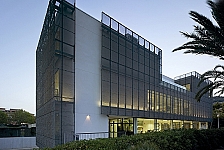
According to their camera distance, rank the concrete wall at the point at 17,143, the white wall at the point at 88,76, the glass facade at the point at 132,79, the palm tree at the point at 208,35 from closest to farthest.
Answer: the palm tree at the point at 208,35
the white wall at the point at 88,76
the glass facade at the point at 132,79
the concrete wall at the point at 17,143

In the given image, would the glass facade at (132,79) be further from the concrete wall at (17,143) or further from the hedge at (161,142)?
the concrete wall at (17,143)

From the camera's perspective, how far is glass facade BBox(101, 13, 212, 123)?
66.7 feet

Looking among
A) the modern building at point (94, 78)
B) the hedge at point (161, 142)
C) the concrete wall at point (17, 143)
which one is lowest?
the concrete wall at point (17, 143)

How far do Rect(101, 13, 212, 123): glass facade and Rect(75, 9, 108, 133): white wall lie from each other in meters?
0.59

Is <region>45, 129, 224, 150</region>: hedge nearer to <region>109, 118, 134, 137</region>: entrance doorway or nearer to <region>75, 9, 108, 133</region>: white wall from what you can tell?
<region>75, 9, 108, 133</region>: white wall

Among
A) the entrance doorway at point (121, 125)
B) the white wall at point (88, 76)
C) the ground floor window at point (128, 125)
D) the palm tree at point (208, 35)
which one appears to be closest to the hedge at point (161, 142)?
the palm tree at point (208, 35)

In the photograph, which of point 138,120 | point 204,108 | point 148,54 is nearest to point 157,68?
point 148,54

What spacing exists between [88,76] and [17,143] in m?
19.4

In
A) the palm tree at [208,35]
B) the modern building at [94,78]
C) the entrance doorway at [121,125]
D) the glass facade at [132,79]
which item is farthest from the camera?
the entrance doorway at [121,125]

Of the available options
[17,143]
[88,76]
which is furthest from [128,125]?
[17,143]

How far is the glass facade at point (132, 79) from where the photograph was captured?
2034 cm

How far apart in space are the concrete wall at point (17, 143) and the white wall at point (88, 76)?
54.2 feet

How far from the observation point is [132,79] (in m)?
23.4

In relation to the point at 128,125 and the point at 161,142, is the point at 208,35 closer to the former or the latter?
the point at 161,142
